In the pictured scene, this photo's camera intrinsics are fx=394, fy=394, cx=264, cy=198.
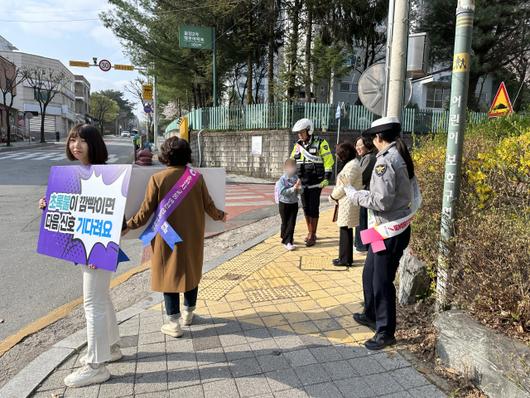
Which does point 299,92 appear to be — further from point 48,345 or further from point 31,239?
point 48,345

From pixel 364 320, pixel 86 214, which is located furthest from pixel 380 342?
pixel 86 214

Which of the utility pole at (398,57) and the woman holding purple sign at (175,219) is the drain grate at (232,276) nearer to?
the woman holding purple sign at (175,219)

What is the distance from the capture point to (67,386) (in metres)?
2.62

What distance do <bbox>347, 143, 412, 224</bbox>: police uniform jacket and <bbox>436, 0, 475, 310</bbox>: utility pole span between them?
42cm

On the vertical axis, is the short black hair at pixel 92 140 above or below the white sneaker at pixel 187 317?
above

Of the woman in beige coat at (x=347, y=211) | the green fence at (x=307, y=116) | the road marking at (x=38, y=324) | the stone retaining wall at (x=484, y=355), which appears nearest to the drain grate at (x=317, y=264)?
the woman in beige coat at (x=347, y=211)

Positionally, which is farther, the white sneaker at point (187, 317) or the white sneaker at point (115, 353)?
the white sneaker at point (187, 317)

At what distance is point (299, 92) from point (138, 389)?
686 inches

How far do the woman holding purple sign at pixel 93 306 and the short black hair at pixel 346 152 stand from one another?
3.01m

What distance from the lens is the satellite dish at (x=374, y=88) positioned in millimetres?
5730

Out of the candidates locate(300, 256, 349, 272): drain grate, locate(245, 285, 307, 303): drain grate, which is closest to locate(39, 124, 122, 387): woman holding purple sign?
locate(245, 285, 307, 303): drain grate

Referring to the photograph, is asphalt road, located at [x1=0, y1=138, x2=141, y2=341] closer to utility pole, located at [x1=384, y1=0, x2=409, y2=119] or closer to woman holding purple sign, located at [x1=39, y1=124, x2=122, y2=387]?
woman holding purple sign, located at [x1=39, y1=124, x2=122, y2=387]

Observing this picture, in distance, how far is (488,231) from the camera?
2.74 meters

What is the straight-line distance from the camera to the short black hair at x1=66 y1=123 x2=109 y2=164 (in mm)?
2688
